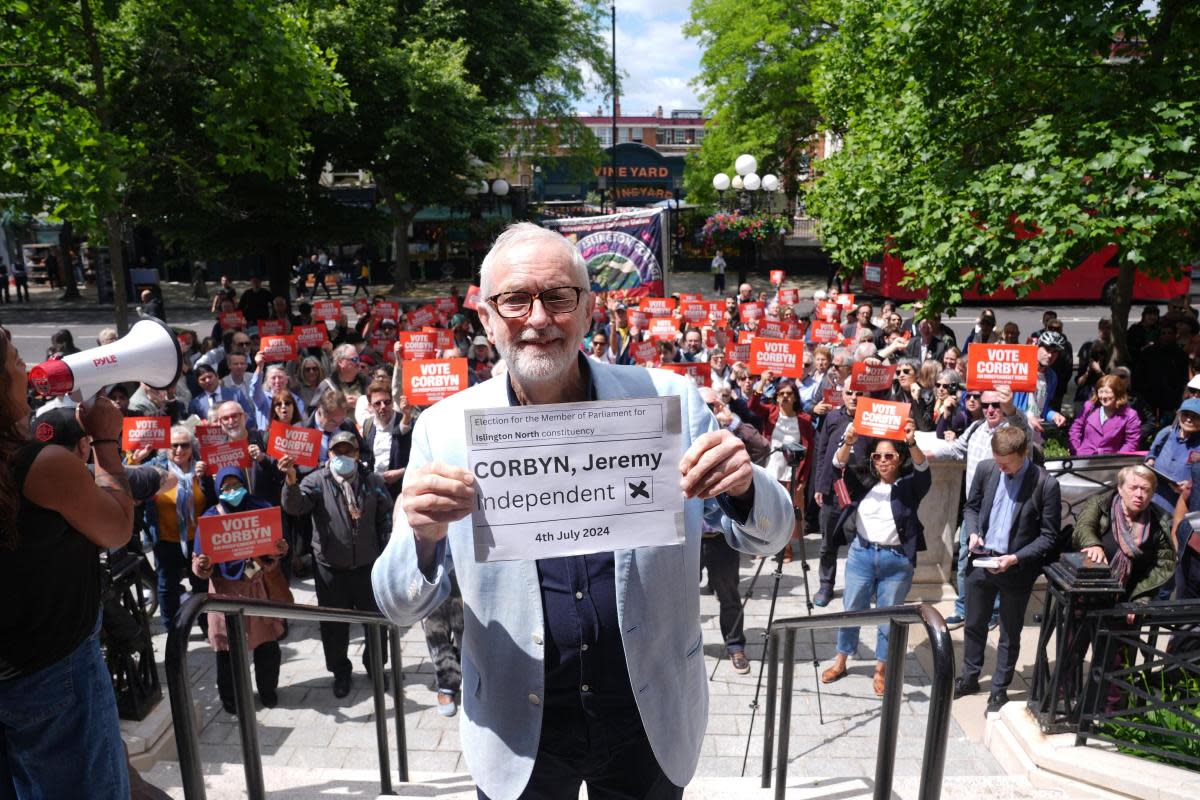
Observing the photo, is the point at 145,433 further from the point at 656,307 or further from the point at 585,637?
the point at 656,307

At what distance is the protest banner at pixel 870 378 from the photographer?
798 centimetres

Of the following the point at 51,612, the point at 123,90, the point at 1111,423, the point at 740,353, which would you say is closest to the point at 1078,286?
the point at 740,353

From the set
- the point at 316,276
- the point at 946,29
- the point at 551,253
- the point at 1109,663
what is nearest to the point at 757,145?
the point at 316,276

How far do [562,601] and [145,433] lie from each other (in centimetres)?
560

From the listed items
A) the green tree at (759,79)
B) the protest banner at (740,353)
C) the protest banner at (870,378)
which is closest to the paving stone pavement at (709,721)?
the protest banner at (870,378)

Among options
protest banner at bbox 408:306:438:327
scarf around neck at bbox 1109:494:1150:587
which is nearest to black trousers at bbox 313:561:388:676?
scarf around neck at bbox 1109:494:1150:587

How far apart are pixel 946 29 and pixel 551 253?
34.1 feet

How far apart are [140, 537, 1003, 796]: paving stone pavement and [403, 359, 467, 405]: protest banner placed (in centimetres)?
200

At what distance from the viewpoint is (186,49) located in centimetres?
1243

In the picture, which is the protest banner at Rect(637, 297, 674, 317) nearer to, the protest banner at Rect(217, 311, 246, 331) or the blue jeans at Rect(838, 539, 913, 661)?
the protest banner at Rect(217, 311, 246, 331)

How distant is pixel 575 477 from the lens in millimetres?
2031

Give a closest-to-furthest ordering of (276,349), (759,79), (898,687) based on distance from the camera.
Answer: (898,687), (276,349), (759,79)

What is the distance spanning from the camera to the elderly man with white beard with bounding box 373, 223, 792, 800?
2.09 m

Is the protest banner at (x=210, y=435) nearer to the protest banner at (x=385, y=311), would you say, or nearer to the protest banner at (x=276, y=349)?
the protest banner at (x=276, y=349)
